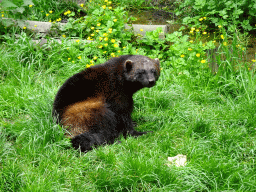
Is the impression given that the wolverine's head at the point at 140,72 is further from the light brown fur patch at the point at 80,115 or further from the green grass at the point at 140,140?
the green grass at the point at 140,140

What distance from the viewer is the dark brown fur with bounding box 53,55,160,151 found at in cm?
394

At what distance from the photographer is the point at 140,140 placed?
4.12 m

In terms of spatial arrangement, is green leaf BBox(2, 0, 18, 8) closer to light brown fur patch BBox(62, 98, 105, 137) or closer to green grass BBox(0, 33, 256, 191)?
green grass BBox(0, 33, 256, 191)

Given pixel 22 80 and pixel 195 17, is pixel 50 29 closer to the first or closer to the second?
pixel 22 80

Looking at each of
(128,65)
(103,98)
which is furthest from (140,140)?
(128,65)

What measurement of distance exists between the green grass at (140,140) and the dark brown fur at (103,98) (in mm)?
Answer: 232

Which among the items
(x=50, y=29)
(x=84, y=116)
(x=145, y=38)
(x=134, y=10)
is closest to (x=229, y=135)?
(x=84, y=116)

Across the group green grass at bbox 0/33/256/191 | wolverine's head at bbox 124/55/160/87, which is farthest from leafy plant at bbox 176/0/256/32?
wolverine's head at bbox 124/55/160/87

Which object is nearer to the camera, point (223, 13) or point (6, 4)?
point (6, 4)

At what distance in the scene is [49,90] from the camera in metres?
4.93

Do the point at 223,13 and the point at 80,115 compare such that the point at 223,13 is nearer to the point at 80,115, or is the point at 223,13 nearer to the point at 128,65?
the point at 128,65

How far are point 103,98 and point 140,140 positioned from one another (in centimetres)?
73

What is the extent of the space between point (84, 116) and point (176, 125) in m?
1.28

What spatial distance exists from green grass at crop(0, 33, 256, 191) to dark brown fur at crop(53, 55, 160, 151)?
23 cm
